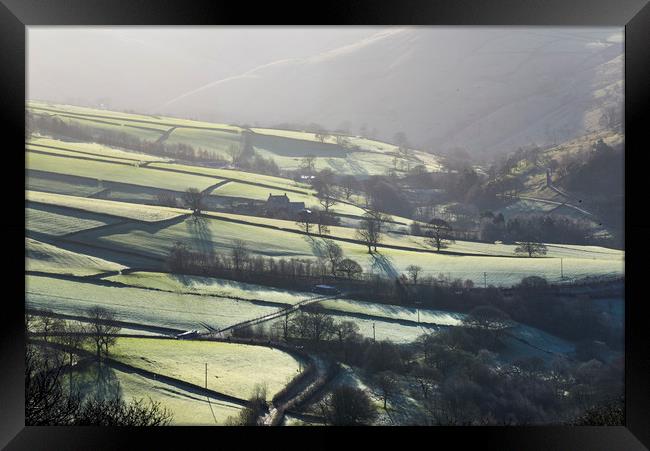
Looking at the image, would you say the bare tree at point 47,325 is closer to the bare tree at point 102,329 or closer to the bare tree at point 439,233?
the bare tree at point 102,329

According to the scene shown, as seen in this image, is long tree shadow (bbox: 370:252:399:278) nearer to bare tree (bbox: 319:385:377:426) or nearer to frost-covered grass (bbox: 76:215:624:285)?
frost-covered grass (bbox: 76:215:624:285)

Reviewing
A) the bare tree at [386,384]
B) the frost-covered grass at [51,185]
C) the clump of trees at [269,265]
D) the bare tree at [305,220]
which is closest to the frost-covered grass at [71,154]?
the frost-covered grass at [51,185]

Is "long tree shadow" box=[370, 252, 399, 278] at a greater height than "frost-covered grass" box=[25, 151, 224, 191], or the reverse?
"frost-covered grass" box=[25, 151, 224, 191]

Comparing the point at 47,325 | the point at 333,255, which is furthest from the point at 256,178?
the point at 47,325

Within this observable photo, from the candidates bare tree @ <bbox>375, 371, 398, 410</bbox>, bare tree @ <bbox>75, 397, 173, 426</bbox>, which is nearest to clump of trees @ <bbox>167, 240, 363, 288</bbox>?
bare tree @ <bbox>375, 371, 398, 410</bbox>

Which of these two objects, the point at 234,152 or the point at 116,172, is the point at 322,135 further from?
the point at 116,172
